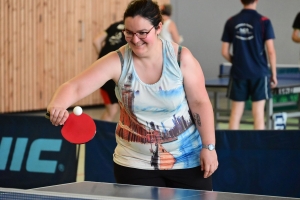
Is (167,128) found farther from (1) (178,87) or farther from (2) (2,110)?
(2) (2,110)

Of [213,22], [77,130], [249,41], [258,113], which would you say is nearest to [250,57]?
[249,41]

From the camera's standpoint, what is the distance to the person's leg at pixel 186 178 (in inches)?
116

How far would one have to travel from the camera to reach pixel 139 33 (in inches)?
107

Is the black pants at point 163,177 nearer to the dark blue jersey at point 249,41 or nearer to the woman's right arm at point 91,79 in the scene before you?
the woman's right arm at point 91,79

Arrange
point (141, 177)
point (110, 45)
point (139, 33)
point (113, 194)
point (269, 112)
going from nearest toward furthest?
point (113, 194)
point (139, 33)
point (141, 177)
point (110, 45)
point (269, 112)

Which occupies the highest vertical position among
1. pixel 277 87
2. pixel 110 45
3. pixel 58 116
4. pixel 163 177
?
pixel 58 116

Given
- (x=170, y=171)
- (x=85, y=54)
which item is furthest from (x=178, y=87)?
(x=85, y=54)

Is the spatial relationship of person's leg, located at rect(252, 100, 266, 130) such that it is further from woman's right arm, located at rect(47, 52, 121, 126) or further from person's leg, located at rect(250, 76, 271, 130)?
woman's right arm, located at rect(47, 52, 121, 126)

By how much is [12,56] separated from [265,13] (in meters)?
6.23

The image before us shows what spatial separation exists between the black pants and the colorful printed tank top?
2 cm

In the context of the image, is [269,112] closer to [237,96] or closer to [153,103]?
[237,96]

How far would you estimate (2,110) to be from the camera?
35.1 ft

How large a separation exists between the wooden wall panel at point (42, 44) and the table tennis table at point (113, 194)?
27.0ft

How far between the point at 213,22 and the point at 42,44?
4.66m
